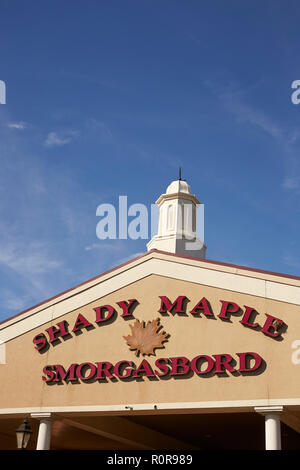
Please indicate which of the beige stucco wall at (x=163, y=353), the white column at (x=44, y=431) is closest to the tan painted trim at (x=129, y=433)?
the white column at (x=44, y=431)

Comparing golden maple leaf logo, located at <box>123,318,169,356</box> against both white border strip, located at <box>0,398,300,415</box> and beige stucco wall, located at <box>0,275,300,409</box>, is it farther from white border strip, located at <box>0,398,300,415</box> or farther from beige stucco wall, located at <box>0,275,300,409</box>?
white border strip, located at <box>0,398,300,415</box>

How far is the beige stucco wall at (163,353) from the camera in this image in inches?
669

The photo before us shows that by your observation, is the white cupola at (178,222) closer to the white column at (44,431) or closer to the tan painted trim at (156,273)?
the tan painted trim at (156,273)

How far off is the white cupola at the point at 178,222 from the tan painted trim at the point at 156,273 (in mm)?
22322

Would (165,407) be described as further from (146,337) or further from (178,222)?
(178,222)

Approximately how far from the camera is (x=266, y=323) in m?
17.4

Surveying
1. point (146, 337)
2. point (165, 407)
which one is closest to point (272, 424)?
point (165, 407)

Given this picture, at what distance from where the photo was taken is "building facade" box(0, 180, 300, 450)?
1711cm

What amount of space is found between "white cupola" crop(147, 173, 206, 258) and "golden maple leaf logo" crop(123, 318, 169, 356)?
23625 mm

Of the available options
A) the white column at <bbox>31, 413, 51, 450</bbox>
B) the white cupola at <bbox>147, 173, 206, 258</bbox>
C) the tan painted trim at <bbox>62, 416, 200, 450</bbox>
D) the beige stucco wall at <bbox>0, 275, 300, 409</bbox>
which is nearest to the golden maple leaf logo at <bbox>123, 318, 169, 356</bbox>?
the beige stucco wall at <bbox>0, 275, 300, 409</bbox>

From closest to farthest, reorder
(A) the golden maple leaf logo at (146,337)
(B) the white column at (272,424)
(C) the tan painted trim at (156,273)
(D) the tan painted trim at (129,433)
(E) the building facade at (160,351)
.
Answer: (B) the white column at (272,424) → (E) the building facade at (160,351) → (C) the tan painted trim at (156,273) → (A) the golden maple leaf logo at (146,337) → (D) the tan painted trim at (129,433)

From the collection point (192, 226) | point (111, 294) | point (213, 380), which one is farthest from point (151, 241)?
point (213, 380)
